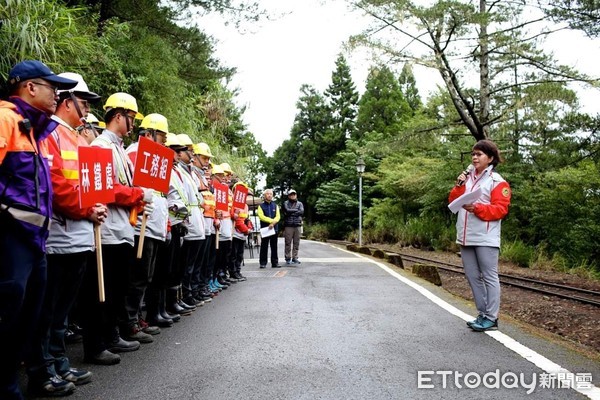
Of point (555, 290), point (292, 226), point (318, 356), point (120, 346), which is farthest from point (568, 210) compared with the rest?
point (120, 346)

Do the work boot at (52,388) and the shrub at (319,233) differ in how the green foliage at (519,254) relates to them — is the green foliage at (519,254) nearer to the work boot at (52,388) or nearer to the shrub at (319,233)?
the work boot at (52,388)

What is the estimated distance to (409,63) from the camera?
17531mm

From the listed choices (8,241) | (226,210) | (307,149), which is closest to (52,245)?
(8,241)

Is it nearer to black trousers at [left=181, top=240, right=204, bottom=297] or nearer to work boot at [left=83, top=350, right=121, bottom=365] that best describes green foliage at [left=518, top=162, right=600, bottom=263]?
black trousers at [left=181, top=240, right=204, bottom=297]

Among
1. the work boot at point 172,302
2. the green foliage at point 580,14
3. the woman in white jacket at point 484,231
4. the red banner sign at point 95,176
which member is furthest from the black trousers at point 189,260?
the green foliage at point 580,14

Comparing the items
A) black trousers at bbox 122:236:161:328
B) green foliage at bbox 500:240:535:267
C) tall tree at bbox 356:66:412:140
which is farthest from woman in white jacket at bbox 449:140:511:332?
tall tree at bbox 356:66:412:140

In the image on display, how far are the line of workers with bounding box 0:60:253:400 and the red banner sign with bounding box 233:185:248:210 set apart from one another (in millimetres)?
3776

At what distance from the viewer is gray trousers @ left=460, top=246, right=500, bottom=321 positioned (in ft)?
18.1

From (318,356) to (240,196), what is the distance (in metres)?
6.61

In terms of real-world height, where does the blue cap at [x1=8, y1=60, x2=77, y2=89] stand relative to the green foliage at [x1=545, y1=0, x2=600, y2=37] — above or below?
below

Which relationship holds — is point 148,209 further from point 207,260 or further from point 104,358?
point 207,260

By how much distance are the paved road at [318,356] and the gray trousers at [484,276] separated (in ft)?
0.95

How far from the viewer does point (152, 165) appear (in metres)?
5.12

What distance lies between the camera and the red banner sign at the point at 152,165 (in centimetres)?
492
